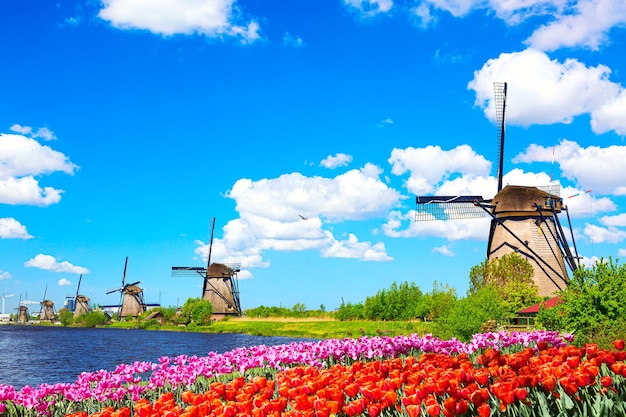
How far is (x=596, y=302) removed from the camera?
19062mm

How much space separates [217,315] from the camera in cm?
8619

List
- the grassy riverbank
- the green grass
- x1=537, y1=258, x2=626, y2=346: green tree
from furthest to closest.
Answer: the green grass, the grassy riverbank, x1=537, y1=258, x2=626, y2=346: green tree

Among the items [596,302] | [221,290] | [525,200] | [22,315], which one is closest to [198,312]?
[221,290]

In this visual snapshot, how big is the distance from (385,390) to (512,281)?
37.2 m

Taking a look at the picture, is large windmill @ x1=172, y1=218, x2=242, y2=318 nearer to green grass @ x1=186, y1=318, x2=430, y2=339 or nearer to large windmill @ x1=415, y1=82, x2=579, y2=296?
green grass @ x1=186, y1=318, x2=430, y2=339

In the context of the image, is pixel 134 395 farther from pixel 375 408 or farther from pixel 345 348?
pixel 375 408

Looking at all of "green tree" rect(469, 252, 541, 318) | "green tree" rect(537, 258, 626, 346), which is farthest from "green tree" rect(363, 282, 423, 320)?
"green tree" rect(537, 258, 626, 346)

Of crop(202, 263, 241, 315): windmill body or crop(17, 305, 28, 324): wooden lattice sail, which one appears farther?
crop(17, 305, 28, 324): wooden lattice sail

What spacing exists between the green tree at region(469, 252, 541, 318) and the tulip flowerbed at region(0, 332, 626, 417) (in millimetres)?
31834

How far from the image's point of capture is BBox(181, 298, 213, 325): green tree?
83000 mm

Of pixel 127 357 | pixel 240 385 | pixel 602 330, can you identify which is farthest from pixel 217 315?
pixel 240 385

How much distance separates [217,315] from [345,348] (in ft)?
247

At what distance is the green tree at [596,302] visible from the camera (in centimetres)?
1827

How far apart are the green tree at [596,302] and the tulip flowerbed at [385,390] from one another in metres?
10.3
